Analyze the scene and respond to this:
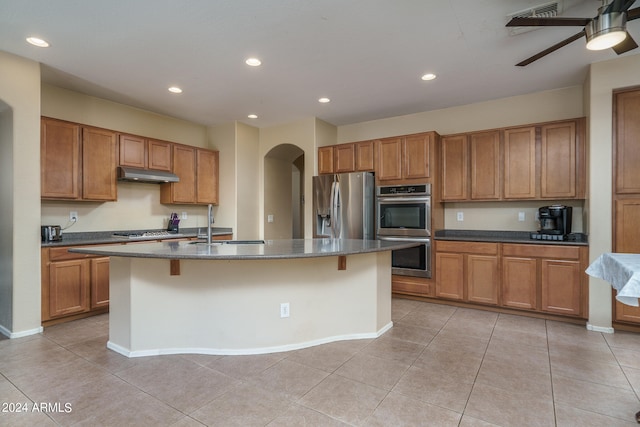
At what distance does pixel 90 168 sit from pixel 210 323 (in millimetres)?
2597

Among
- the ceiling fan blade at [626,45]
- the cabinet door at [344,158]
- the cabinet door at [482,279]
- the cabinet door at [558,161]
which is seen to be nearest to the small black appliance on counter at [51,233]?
the cabinet door at [344,158]

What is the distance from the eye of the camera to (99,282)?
3.65 m

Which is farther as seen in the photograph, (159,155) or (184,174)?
(184,174)

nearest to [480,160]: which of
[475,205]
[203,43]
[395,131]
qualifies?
[475,205]

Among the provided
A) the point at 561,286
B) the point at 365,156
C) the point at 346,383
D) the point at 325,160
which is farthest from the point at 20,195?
the point at 561,286

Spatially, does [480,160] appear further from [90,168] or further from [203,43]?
[90,168]

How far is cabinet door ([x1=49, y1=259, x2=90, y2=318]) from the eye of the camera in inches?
130

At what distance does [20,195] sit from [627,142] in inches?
231

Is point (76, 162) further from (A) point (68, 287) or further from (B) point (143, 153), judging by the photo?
(A) point (68, 287)

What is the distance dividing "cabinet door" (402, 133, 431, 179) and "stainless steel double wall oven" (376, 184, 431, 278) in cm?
18

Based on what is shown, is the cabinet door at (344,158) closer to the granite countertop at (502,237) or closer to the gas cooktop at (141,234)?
the granite countertop at (502,237)

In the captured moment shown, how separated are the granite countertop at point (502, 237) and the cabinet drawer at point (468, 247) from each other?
5 cm

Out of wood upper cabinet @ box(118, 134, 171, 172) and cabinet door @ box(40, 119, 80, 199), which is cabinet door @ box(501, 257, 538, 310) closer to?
wood upper cabinet @ box(118, 134, 171, 172)

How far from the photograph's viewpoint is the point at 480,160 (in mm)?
4082
